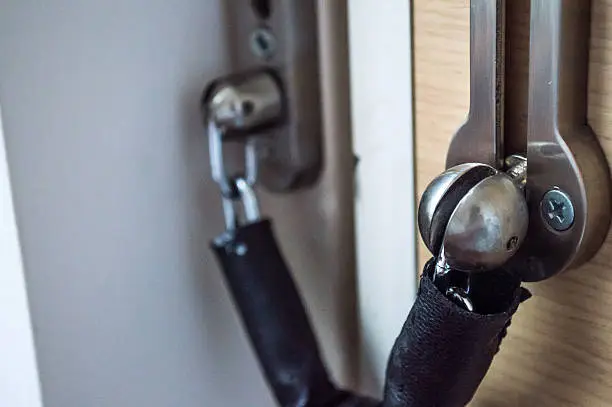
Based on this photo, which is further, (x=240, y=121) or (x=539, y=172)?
(x=240, y=121)

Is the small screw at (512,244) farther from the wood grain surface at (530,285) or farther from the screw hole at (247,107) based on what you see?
the screw hole at (247,107)

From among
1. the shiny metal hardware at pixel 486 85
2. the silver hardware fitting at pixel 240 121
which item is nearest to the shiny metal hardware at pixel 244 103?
the silver hardware fitting at pixel 240 121

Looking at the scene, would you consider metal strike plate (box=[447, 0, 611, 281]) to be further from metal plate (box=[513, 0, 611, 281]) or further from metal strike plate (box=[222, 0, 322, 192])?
metal strike plate (box=[222, 0, 322, 192])

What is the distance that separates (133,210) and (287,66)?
0.10m

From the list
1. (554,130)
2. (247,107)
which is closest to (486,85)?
(554,130)

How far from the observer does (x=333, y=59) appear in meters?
0.43

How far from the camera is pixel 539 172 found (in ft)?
1.06

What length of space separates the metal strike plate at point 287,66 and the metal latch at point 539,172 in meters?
0.11

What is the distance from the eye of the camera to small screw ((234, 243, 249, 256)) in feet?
1.45

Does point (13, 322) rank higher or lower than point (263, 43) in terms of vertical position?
lower

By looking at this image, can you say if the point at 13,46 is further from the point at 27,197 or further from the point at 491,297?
the point at 491,297

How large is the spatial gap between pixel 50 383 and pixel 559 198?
9.3 inches

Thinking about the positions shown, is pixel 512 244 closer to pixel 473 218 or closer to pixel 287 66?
pixel 473 218

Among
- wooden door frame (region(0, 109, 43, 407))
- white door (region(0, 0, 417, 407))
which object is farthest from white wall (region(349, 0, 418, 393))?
wooden door frame (region(0, 109, 43, 407))
